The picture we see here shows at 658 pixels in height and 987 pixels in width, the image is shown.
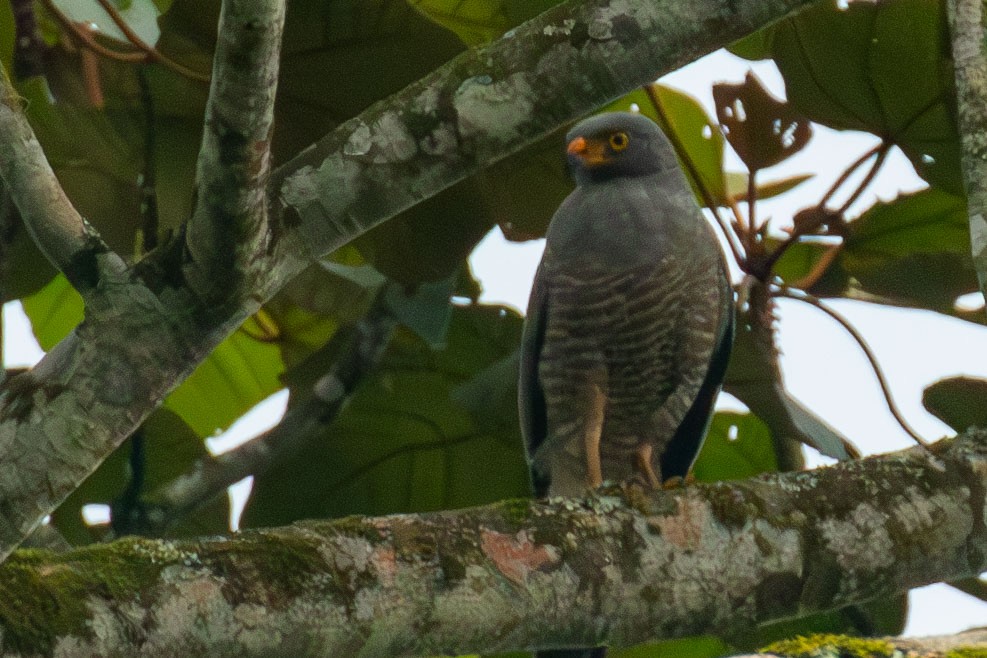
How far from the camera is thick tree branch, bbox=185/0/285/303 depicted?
1.87 meters

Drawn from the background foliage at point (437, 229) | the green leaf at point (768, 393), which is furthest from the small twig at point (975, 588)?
the green leaf at point (768, 393)

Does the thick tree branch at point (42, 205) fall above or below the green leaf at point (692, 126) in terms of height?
below

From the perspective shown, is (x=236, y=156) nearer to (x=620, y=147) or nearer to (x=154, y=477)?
(x=620, y=147)

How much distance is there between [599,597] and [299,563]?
1.68ft

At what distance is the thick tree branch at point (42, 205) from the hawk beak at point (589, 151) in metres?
2.06

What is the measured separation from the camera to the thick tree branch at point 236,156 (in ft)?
6.13

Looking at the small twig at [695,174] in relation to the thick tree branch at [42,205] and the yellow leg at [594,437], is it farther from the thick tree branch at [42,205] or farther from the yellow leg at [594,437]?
the thick tree branch at [42,205]

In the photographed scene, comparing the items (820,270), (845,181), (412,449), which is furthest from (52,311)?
(845,181)

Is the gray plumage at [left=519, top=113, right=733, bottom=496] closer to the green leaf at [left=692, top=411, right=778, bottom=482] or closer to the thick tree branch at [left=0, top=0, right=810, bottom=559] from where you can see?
the green leaf at [left=692, top=411, right=778, bottom=482]

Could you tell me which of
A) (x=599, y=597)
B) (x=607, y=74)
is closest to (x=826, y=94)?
(x=607, y=74)

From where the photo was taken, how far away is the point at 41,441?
6.52 ft

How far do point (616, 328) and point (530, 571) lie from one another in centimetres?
173

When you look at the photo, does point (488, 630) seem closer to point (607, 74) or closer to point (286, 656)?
point (286, 656)

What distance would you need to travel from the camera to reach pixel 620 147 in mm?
3977
